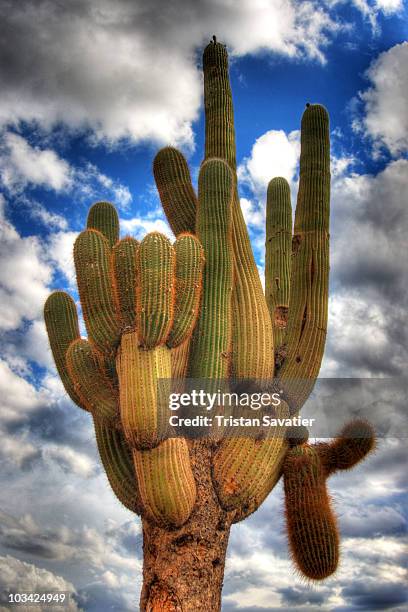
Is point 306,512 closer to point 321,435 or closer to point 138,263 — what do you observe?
point 321,435

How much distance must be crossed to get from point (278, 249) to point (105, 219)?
253 cm

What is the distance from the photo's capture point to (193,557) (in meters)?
7.17

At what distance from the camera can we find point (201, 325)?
7.51 meters

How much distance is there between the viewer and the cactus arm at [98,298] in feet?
23.3

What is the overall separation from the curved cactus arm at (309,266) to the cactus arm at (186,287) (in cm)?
177

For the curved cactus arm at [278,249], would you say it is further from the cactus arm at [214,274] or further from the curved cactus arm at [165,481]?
the curved cactus arm at [165,481]

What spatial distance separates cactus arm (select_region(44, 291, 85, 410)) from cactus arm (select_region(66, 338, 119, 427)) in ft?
1.96

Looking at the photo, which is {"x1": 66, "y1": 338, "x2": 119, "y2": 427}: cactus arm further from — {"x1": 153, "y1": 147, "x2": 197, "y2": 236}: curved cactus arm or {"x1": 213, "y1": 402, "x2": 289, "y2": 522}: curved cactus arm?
{"x1": 153, "y1": 147, "x2": 197, "y2": 236}: curved cactus arm

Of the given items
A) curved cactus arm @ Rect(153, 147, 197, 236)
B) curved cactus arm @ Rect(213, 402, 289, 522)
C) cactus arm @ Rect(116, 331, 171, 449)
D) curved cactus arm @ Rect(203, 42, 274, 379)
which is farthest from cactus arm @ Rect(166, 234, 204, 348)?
curved cactus arm @ Rect(153, 147, 197, 236)

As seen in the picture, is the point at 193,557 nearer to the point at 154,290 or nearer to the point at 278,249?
the point at 154,290

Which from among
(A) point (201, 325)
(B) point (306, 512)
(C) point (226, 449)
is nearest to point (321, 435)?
(B) point (306, 512)

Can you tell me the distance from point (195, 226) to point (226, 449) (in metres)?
2.86

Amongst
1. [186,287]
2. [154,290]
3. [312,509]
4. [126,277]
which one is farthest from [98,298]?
[312,509]

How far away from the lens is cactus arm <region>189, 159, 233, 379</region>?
24.4 ft
